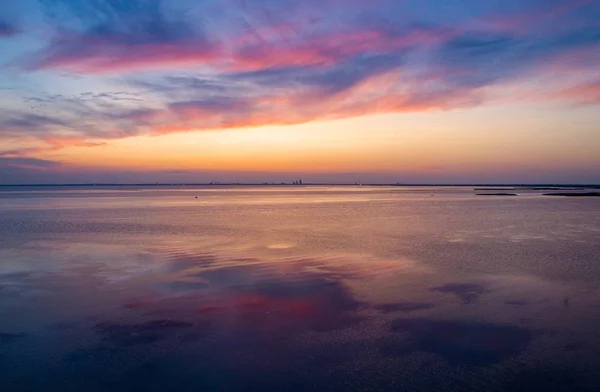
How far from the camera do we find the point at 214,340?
9.23m

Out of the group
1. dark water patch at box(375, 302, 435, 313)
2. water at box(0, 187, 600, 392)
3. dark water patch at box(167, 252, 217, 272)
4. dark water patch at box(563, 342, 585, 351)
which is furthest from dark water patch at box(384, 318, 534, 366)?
dark water patch at box(167, 252, 217, 272)

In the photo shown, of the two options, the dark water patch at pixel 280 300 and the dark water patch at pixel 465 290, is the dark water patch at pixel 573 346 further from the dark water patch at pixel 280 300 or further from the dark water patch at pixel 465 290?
the dark water patch at pixel 280 300

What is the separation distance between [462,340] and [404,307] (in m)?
2.38

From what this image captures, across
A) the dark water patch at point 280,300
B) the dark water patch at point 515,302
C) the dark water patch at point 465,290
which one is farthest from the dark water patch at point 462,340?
the dark water patch at point 465,290

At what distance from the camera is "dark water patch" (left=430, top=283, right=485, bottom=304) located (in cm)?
1228

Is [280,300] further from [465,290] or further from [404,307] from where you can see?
[465,290]

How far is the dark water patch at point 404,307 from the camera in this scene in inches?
440

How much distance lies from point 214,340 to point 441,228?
2389cm

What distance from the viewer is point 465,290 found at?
13.2 meters

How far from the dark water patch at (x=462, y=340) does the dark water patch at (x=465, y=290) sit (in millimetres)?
2109

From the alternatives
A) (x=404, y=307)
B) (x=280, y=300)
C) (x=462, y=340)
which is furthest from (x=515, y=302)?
(x=280, y=300)

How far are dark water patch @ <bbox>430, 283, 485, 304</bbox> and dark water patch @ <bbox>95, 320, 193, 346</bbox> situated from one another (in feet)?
23.3

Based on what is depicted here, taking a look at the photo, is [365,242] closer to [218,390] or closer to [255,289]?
[255,289]

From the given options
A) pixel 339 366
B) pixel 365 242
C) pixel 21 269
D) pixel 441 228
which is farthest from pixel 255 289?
pixel 441 228
